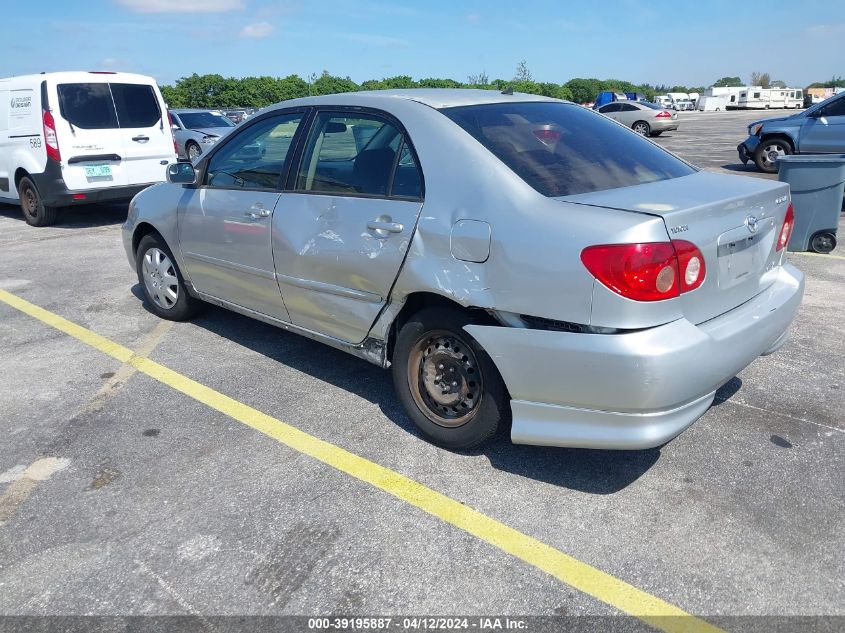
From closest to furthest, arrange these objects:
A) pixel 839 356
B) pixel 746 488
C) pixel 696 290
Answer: pixel 696 290 < pixel 746 488 < pixel 839 356

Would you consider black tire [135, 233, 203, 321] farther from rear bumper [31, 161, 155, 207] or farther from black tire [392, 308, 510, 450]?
rear bumper [31, 161, 155, 207]

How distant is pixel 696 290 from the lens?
2.88m

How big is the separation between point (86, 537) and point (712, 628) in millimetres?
2416

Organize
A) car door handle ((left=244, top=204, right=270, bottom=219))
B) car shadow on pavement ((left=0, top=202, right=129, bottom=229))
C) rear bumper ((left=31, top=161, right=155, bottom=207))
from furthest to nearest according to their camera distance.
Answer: car shadow on pavement ((left=0, top=202, right=129, bottom=229)), rear bumper ((left=31, top=161, right=155, bottom=207)), car door handle ((left=244, top=204, right=270, bottom=219))

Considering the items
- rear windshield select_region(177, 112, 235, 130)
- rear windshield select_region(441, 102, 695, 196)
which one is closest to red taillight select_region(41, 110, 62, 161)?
rear windshield select_region(441, 102, 695, 196)

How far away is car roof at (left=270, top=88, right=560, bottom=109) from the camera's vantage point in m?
3.72

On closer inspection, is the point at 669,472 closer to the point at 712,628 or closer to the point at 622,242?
the point at 712,628

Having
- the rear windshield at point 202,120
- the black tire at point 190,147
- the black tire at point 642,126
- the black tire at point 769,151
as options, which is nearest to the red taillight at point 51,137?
the black tire at point 190,147

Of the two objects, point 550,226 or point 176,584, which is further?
point 550,226

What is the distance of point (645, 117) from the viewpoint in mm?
27281

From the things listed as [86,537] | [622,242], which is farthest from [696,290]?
[86,537]

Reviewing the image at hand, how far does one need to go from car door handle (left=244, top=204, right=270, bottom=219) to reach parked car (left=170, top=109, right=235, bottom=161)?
14.6m

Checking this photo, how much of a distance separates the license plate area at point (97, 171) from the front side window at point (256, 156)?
18.9ft

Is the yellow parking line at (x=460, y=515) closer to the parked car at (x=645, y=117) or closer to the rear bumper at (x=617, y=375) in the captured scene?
the rear bumper at (x=617, y=375)
